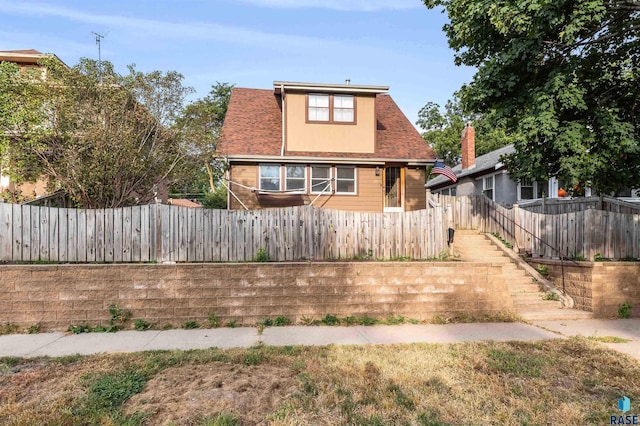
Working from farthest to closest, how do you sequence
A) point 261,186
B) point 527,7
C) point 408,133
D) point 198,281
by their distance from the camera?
point 408,133 → point 261,186 → point 527,7 → point 198,281

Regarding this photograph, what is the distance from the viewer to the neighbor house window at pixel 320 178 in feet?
47.6

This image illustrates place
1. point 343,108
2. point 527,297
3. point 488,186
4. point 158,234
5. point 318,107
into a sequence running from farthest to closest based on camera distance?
point 488,186 < point 343,108 < point 318,107 < point 527,297 < point 158,234

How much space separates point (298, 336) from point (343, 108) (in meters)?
10.8

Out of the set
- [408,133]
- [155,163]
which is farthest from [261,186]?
[408,133]

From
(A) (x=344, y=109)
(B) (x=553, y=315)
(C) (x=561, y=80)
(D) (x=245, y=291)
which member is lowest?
(B) (x=553, y=315)

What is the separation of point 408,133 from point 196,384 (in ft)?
49.0

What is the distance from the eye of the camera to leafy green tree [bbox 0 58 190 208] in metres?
8.36

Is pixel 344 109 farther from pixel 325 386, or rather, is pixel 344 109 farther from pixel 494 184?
pixel 325 386

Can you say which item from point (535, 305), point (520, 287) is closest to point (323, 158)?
point (520, 287)

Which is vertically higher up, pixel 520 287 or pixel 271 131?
pixel 271 131

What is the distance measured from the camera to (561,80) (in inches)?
318

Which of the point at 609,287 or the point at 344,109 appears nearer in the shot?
the point at 609,287

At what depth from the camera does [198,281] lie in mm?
6938

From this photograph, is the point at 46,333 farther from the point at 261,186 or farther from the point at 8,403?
the point at 261,186
